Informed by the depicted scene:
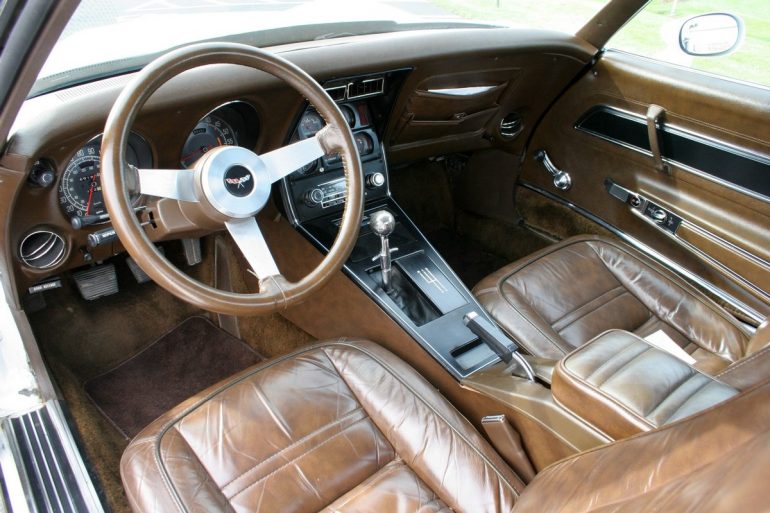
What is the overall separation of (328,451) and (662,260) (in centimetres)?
147

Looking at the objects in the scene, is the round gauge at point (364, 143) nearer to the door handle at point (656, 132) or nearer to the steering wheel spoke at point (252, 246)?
the steering wheel spoke at point (252, 246)

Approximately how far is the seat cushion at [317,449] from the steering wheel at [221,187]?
12.5 inches

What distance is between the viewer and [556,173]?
254 cm

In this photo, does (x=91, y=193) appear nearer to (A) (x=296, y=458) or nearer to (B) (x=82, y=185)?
(B) (x=82, y=185)

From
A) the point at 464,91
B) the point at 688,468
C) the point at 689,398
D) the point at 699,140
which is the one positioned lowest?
the point at 689,398

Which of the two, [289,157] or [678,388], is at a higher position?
[289,157]

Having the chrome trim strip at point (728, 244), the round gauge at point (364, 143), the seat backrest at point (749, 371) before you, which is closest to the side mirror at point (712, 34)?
the chrome trim strip at point (728, 244)

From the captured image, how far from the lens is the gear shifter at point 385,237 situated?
5.51ft

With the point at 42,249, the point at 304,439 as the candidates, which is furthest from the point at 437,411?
the point at 42,249

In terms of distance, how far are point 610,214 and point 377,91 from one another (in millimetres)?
1060

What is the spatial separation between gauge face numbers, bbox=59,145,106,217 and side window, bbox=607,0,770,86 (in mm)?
1848

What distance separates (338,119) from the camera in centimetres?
140

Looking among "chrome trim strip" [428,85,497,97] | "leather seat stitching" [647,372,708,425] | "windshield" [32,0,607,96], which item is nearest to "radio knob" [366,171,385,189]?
"chrome trim strip" [428,85,497,97]

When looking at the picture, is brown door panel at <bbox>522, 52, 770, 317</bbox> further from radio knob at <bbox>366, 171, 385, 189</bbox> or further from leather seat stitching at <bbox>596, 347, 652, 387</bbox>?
leather seat stitching at <bbox>596, 347, 652, 387</bbox>
